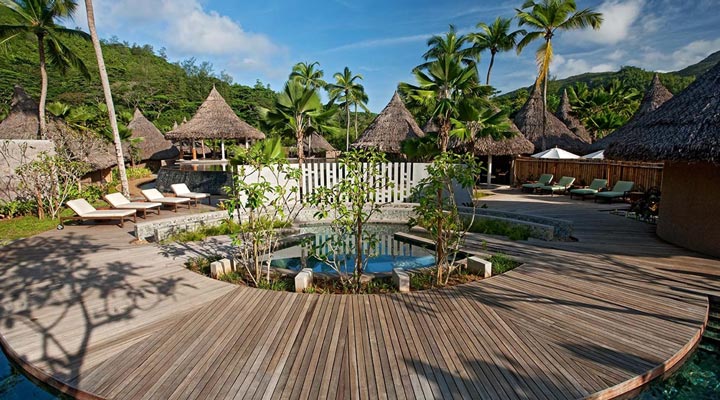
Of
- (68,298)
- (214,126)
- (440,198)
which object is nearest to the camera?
(68,298)

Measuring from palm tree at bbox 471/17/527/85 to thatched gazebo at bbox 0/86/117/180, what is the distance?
57.8 feet

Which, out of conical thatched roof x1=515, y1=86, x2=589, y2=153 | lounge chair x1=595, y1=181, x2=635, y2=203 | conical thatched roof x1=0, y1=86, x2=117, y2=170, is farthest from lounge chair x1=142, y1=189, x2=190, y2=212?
conical thatched roof x1=515, y1=86, x2=589, y2=153

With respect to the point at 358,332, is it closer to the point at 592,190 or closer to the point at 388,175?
the point at 388,175

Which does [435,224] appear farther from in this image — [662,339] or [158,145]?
[158,145]

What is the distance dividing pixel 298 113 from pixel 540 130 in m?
13.2

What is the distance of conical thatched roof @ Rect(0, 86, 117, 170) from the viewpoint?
12.3 m

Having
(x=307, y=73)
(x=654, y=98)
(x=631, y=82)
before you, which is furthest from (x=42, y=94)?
(x=631, y=82)

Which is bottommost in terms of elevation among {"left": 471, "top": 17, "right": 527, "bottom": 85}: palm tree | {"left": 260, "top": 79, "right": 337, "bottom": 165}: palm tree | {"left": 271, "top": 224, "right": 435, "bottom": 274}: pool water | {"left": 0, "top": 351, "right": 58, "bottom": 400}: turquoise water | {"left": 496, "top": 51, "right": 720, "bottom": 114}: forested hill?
{"left": 0, "top": 351, "right": 58, "bottom": 400}: turquoise water

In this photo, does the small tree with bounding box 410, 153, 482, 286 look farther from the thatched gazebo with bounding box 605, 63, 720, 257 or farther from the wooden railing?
the wooden railing

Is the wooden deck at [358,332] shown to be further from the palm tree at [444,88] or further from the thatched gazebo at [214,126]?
the thatched gazebo at [214,126]

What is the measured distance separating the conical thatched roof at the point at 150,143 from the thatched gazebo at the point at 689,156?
24223 millimetres

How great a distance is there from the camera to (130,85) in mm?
35281

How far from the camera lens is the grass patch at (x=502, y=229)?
665cm

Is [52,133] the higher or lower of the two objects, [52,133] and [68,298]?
the higher
